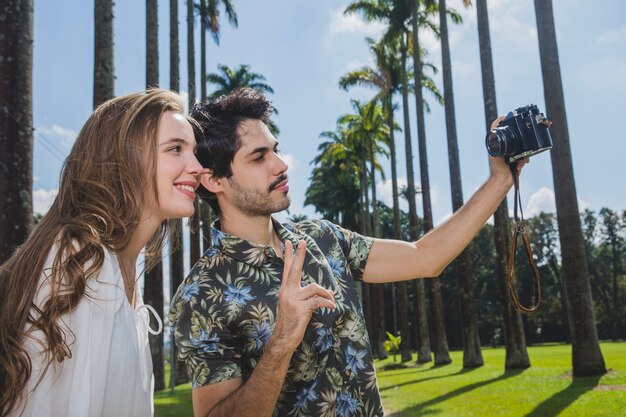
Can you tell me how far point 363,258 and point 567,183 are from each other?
36.1ft

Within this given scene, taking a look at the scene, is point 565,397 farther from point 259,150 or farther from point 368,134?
point 368,134

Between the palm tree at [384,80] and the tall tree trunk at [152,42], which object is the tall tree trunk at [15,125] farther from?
the palm tree at [384,80]

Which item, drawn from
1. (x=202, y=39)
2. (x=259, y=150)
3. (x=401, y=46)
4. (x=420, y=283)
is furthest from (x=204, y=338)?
(x=401, y=46)

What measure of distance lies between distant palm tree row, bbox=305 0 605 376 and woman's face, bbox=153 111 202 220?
38.5 ft

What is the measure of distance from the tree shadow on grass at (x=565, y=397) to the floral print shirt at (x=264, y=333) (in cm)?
808

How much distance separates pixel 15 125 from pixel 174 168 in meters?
3.65

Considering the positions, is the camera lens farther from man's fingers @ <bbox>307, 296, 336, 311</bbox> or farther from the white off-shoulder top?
the white off-shoulder top

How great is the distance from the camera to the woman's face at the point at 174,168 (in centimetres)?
244

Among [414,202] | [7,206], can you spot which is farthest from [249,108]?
[414,202]

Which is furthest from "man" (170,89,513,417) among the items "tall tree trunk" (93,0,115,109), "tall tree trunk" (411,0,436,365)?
"tall tree trunk" (411,0,436,365)

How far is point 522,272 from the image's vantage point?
→ 66.9m

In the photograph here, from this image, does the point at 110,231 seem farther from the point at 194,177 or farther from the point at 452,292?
the point at 452,292

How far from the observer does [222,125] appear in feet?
10.4

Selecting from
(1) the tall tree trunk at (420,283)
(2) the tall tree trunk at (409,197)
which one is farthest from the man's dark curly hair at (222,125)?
(2) the tall tree trunk at (409,197)
